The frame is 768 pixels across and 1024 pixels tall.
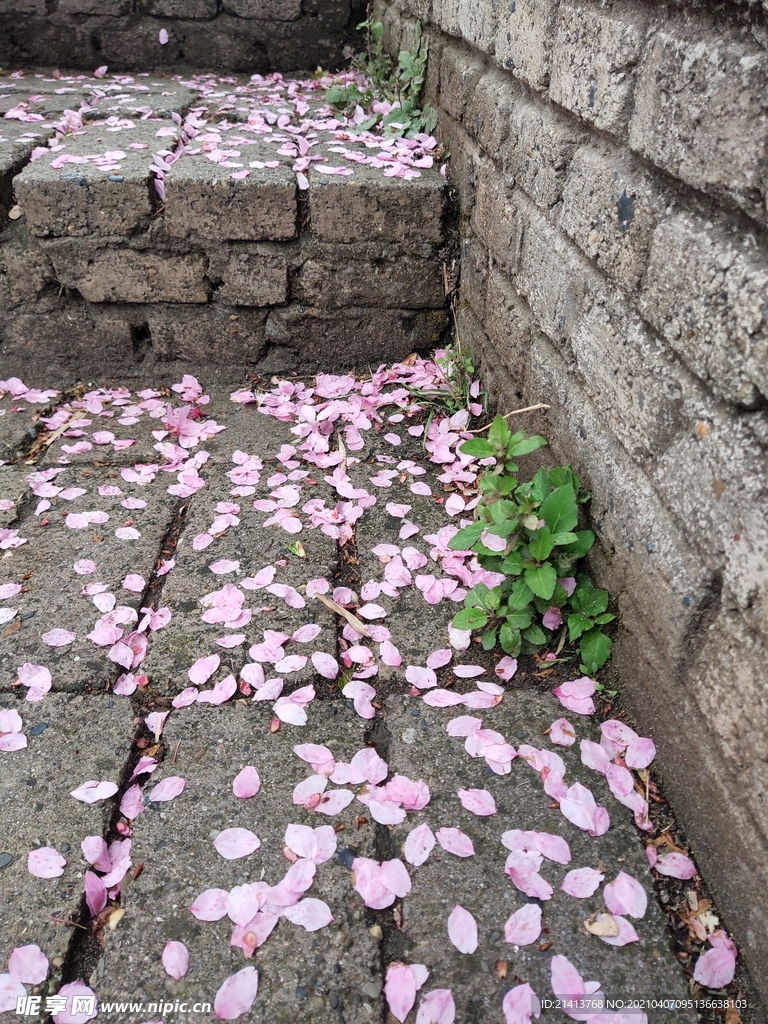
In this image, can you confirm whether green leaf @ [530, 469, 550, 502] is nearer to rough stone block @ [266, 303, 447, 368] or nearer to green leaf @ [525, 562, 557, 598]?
green leaf @ [525, 562, 557, 598]

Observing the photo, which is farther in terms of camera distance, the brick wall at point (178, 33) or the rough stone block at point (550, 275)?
the brick wall at point (178, 33)

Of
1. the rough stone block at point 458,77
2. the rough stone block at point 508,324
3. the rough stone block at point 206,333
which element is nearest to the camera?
the rough stone block at point 508,324

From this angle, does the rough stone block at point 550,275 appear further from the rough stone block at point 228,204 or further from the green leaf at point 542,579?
the rough stone block at point 228,204

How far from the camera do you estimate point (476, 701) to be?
169 cm

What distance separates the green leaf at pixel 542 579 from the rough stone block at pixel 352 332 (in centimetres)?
161

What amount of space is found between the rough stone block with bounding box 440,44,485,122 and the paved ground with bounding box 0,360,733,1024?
1.31m

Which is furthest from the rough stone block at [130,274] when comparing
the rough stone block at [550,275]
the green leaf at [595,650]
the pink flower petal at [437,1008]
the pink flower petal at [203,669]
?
the pink flower petal at [437,1008]

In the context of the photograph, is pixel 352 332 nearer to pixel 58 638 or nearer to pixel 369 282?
pixel 369 282

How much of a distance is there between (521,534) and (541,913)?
81 cm

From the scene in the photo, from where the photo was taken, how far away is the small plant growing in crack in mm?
1677

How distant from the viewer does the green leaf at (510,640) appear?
176 cm

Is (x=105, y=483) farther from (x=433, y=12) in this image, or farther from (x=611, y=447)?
(x=433, y=12)

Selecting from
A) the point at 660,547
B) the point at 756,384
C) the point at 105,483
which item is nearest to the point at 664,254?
the point at 756,384

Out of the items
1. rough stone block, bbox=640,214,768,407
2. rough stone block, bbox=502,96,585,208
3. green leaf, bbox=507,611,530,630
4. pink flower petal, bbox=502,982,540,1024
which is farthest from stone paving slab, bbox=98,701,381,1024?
rough stone block, bbox=502,96,585,208
